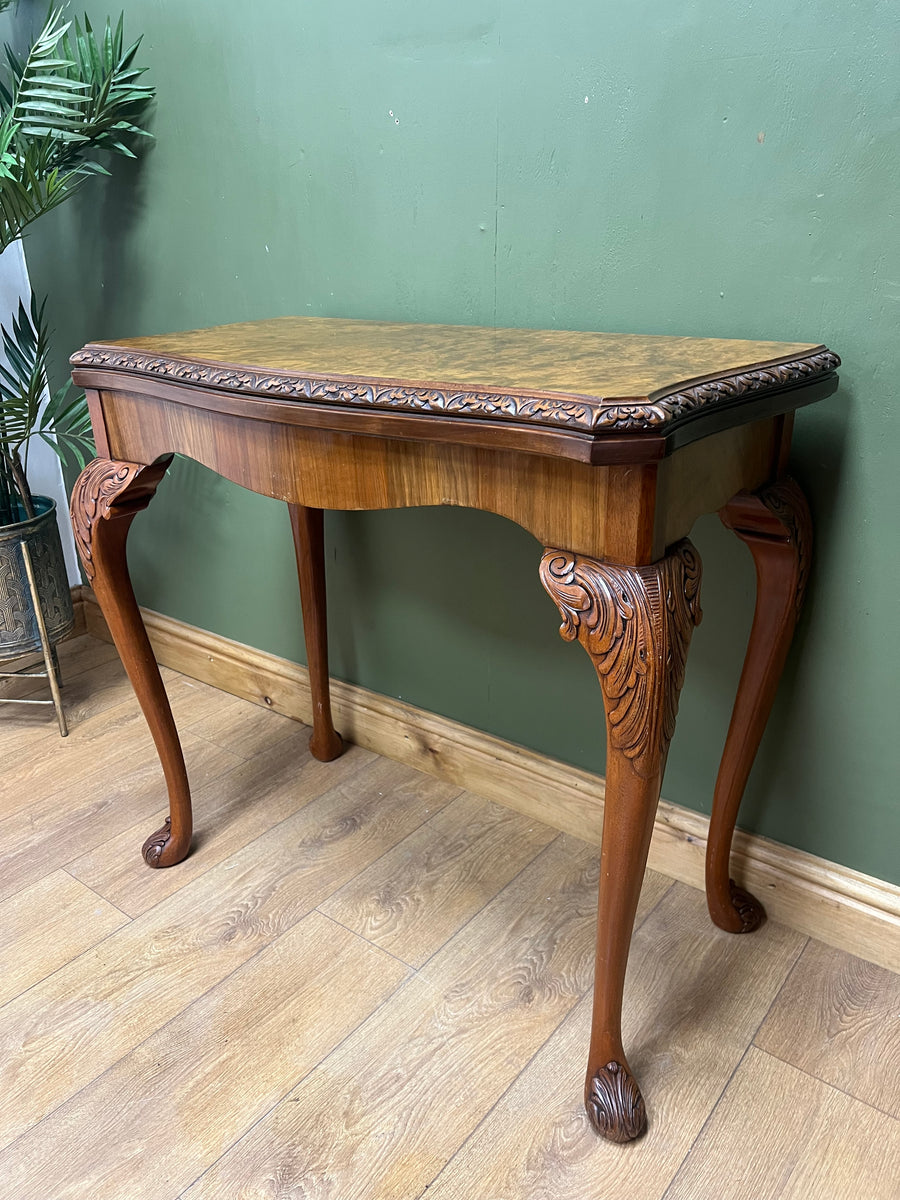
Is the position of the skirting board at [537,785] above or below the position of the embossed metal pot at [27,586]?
below

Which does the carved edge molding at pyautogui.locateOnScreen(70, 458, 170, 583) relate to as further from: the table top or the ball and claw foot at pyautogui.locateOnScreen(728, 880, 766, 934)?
the ball and claw foot at pyautogui.locateOnScreen(728, 880, 766, 934)

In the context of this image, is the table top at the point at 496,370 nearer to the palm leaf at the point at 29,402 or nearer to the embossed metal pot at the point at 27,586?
the palm leaf at the point at 29,402

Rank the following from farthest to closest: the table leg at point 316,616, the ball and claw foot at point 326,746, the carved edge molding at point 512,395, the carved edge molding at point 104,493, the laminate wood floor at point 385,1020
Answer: the ball and claw foot at point 326,746 < the table leg at point 316,616 < the carved edge molding at point 104,493 < the laminate wood floor at point 385,1020 < the carved edge molding at point 512,395

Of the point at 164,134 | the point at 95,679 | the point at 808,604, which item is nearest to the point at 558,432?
the point at 808,604

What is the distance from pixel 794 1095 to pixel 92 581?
1.06m

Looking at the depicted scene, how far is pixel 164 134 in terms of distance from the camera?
1508 mm

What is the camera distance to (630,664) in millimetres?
732

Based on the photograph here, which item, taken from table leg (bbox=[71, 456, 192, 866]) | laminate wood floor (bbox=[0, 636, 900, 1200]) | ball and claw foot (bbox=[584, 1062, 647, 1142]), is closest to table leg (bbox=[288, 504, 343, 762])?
laminate wood floor (bbox=[0, 636, 900, 1200])

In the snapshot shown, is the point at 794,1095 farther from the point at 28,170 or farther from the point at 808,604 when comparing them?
the point at 28,170

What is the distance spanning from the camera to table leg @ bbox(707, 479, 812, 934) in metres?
0.96

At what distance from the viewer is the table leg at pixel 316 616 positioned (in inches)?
56.5

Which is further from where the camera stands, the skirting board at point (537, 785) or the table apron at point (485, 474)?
the skirting board at point (537, 785)

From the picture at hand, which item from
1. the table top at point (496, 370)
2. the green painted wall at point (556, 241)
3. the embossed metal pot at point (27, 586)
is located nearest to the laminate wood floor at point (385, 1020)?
the green painted wall at point (556, 241)

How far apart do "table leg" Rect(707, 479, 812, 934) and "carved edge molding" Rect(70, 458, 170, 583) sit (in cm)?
73
